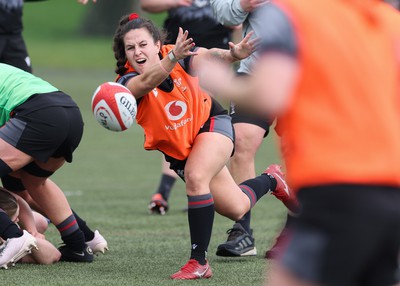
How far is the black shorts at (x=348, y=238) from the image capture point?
2656mm

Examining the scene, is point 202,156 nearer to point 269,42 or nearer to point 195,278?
point 195,278

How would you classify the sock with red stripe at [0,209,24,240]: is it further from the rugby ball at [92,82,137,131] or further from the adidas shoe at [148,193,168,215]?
the adidas shoe at [148,193,168,215]

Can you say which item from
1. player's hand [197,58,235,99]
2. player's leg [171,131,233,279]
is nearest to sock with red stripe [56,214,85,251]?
player's leg [171,131,233,279]

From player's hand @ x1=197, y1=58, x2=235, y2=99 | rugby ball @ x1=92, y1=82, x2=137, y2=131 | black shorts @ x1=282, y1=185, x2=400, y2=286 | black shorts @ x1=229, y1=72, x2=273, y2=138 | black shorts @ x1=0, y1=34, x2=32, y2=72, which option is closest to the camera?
black shorts @ x1=282, y1=185, x2=400, y2=286

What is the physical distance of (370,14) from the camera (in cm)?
284

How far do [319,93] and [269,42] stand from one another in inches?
8.2

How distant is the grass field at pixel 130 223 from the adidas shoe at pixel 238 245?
0.05 m

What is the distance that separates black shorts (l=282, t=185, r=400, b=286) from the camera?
8.71 ft

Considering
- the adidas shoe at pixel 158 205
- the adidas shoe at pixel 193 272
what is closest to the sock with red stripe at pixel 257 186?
the adidas shoe at pixel 193 272

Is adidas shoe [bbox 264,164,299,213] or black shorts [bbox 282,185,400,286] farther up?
black shorts [bbox 282,185,400,286]

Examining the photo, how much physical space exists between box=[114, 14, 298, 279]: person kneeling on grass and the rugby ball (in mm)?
254

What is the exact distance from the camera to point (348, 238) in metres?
2.66

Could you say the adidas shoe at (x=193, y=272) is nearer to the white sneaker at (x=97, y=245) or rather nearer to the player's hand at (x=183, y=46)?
the white sneaker at (x=97, y=245)

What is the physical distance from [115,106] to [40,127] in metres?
0.61
